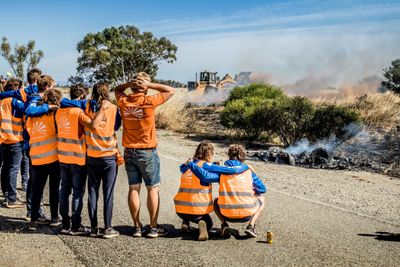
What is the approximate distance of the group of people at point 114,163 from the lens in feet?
18.3

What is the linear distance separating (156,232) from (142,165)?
0.87 meters

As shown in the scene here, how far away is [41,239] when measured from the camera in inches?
222

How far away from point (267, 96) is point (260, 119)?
15.3ft

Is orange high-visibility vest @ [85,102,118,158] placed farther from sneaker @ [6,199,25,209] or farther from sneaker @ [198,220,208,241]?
sneaker @ [6,199,25,209]

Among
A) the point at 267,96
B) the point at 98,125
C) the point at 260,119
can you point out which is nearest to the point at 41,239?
the point at 98,125

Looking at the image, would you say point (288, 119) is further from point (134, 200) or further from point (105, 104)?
point (105, 104)

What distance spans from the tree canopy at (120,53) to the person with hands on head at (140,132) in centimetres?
2842

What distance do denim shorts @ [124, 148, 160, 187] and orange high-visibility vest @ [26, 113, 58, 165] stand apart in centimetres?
98

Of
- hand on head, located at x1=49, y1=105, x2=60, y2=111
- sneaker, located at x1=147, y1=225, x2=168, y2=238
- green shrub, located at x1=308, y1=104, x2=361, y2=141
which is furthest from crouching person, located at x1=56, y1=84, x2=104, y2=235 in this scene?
green shrub, located at x1=308, y1=104, x2=361, y2=141

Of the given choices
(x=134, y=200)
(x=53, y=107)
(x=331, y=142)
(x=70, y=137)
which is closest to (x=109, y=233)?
(x=134, y=200)

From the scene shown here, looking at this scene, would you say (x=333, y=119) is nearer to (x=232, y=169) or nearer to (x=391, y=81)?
(x=232, y=169)

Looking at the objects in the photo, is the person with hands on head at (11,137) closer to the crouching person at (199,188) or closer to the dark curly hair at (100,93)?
the dark curly hair at (100,93)

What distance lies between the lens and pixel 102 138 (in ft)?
18.2

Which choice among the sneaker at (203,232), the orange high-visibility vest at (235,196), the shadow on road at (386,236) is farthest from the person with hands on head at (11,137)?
the shadow on road at (386,236)
